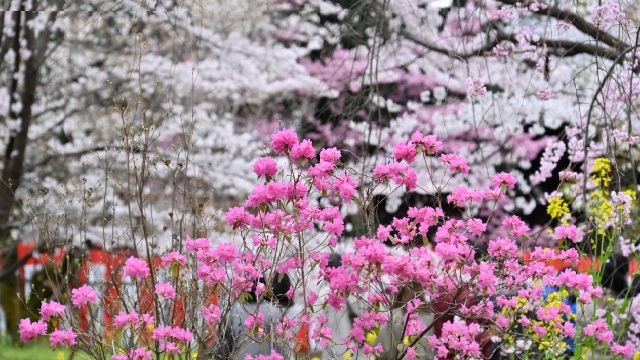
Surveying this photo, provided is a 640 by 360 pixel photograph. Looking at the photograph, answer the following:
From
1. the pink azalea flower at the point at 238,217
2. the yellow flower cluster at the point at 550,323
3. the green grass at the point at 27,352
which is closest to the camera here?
the pink azalea flower at the point at 238,217

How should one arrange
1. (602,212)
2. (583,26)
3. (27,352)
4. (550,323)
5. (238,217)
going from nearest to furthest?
(238,217)
(550,323)
(602,212)
(583,26)
(27,352)

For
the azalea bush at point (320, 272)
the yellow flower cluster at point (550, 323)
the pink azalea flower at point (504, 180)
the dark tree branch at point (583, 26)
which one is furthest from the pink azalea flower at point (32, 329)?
the dark tree branch at point (583, 26)

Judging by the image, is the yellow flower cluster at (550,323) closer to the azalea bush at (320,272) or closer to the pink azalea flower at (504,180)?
the azalea bush at (320,272)

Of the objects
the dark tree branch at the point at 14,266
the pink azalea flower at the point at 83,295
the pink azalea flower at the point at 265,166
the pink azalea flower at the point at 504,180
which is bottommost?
the dark tree branch at the point at 14,266

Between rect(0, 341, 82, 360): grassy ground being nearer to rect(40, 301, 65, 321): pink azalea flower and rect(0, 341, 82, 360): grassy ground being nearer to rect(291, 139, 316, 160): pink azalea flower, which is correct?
rect(40, 301, 65, 321): pink azalea flower

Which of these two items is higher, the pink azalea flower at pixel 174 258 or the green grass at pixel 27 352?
the pink azalea flower at pixel 174 258

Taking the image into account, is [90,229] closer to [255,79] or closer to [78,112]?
[78,112]

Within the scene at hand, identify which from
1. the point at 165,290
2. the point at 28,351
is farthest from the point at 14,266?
the point at 165,290

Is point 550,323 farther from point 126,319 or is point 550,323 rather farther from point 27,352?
point 27,352

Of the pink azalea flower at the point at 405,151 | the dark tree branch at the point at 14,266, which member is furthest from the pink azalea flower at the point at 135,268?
the dark tree branch at the point at 14,266

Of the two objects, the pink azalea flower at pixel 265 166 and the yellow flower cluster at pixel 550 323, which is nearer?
the pink azalea flower at pixel 265 166

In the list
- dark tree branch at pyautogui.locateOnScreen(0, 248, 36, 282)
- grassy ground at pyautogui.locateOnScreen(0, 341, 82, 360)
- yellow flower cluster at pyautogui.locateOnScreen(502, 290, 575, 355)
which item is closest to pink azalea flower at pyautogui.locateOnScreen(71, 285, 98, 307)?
yellow flower cluster at pyautogui.locateOnScreen(502, 290, 575, 355)

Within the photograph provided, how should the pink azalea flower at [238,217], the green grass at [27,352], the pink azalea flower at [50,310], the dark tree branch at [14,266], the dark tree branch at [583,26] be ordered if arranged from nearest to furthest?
the pink azalea flower at [50,310]
the pink azalea flower at [238,217]
the dark tree branch at [583,26]
the green grass at [27,352]
the dark tree branch at [14,266]

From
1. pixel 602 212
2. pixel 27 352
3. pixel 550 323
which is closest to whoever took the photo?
pixel 550 323
